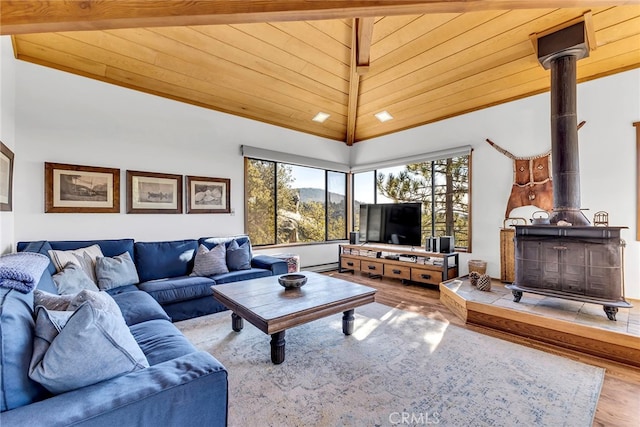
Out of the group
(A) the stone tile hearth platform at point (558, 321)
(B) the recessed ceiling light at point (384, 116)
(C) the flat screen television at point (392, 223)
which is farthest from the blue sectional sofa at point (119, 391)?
(B) the recessed ceiling light at point (384, 116)

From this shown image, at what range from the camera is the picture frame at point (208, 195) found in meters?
4.08

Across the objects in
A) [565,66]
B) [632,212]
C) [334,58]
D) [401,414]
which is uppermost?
[334,58]

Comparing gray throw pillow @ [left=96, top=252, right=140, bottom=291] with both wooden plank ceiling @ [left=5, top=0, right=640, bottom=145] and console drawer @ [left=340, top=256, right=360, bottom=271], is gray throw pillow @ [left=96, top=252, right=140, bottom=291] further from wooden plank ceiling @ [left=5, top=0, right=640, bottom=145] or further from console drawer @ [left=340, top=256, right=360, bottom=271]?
console drawer @ [left=340, top=256, right=360, bottom=271]

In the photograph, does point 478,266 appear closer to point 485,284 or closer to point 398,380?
point 485,284

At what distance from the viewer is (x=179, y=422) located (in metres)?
1.05

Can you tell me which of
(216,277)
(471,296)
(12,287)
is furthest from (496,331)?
(12,287)

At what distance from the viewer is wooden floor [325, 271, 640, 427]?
1681mm

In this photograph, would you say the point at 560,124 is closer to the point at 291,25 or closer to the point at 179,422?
the point at 291,25

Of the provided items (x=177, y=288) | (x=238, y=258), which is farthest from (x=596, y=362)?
(x=177, y=288)

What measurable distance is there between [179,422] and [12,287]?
1.01 metres

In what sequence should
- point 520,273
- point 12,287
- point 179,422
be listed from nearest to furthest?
point 179,422 < point 12,287 < point 520,273

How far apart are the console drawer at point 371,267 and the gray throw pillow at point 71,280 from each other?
3845 millimetres

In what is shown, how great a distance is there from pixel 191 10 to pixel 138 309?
7.04ft

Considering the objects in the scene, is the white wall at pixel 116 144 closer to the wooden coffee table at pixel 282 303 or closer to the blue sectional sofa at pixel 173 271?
the blue sectional sofa at pixel 173 271
